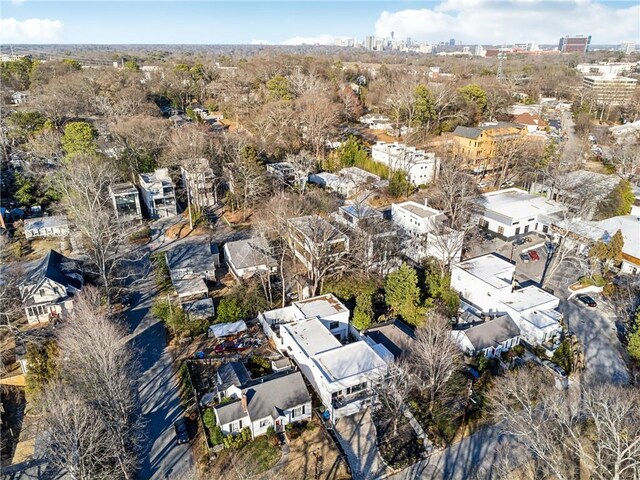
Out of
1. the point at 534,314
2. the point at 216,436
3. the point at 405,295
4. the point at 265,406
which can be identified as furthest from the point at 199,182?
the point at 534,314

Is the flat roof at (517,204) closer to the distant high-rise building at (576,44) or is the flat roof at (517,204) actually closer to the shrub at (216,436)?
the shrub at (216,436)

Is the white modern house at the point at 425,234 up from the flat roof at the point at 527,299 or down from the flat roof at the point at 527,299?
up

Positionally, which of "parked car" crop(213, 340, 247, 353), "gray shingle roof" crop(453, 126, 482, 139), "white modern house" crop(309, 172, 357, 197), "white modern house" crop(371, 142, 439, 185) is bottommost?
"parked car" crop(213, 340, 247, 353)

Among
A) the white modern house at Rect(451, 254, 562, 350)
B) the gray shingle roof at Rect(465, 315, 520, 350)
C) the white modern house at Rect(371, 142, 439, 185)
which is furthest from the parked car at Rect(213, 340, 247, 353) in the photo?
the white modern house at Rect(371, 142, 439, 185)

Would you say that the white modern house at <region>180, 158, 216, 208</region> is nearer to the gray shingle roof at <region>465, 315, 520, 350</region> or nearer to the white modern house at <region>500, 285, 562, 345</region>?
the gray shingle roof at <region>465, 315, 520, 350</region>

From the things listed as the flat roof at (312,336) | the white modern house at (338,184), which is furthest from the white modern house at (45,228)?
the flat roof at (312,336)

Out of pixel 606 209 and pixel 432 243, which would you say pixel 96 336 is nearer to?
pixel 432 243
